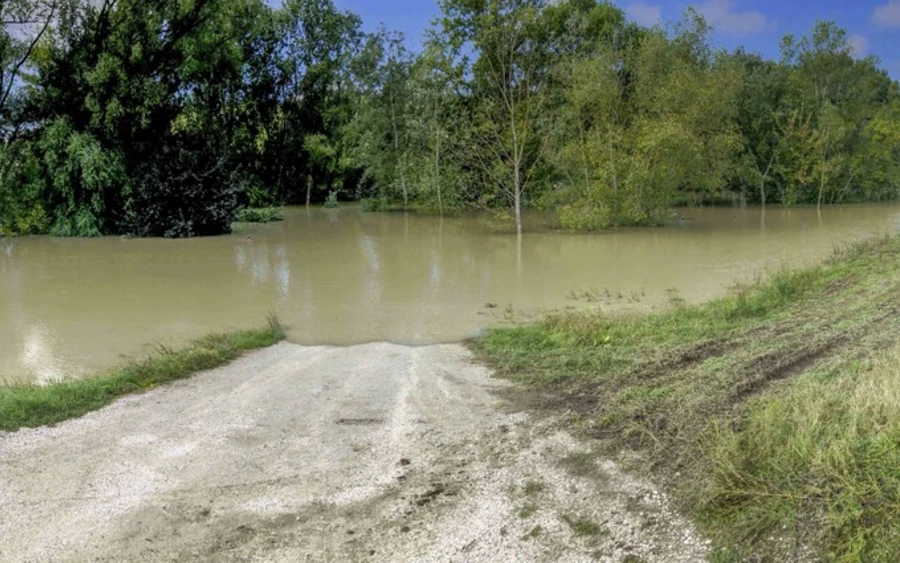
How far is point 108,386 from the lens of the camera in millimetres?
6223

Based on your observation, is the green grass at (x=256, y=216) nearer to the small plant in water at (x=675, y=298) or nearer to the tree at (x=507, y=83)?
the tree at (x=507, y=83)

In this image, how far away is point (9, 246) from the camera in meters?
20.9

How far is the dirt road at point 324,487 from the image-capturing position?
3.28 m

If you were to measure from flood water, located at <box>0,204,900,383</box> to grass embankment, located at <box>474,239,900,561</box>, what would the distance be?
2.68 metres

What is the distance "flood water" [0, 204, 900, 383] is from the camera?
31.5 ft

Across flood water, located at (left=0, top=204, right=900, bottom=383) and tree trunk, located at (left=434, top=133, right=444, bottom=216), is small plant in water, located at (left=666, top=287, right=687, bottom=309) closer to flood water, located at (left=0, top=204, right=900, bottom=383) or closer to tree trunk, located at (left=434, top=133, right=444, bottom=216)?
flood water, located at (left=0, top=204, right=900, bottom=383)

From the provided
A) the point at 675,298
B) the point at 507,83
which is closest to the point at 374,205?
the point at 507,83

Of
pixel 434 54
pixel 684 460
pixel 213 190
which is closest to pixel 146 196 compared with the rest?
pixel 213 190

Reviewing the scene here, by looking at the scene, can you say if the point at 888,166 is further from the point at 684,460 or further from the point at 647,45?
the point at 684,460

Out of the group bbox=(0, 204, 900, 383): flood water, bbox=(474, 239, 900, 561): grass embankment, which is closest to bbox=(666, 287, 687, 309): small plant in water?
bbox=(0, 204, 900, 383): flood water

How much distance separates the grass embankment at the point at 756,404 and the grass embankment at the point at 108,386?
3051 mm

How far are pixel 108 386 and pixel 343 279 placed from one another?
26.1ft

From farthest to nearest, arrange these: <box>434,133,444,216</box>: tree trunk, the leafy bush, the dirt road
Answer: the leafy bush < <box>434,133,444,216</box>: tree trunk < the dirt road

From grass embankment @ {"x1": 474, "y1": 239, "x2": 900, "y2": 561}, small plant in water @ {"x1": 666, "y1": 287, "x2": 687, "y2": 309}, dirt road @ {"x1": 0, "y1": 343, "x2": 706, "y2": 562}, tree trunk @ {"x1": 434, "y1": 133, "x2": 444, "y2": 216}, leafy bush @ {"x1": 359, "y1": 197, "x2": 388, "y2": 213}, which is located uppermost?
tree trunk @ {"x1": 434, "y1": 133, "x2": 444, "y2": 216}
